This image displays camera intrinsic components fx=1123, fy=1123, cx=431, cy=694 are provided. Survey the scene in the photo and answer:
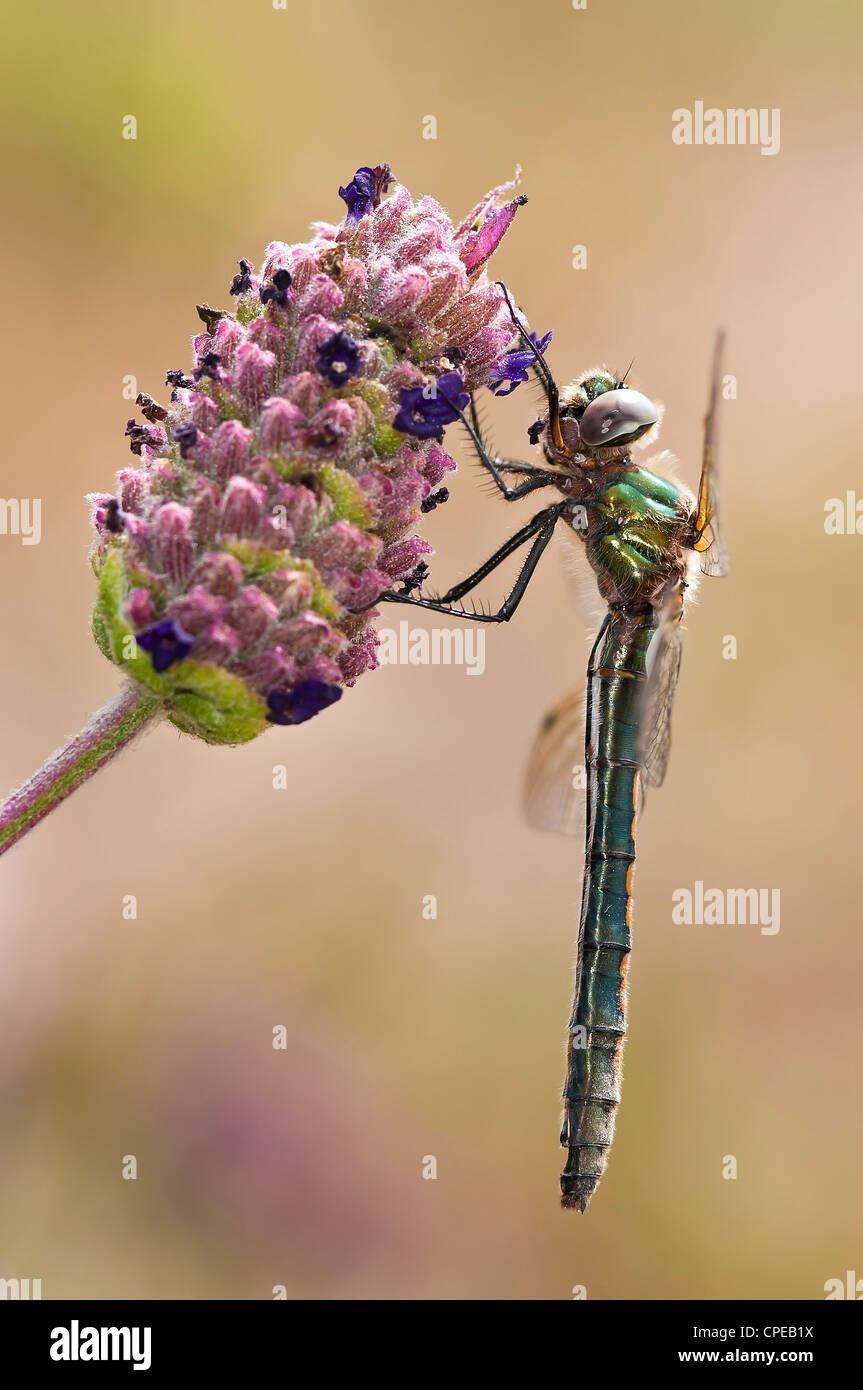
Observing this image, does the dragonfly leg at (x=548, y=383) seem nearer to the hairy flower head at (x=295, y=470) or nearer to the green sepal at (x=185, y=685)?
the hairy flower head at (x=295, y=470)

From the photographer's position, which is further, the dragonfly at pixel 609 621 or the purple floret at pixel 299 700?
the dragonfly at pixel 609 621

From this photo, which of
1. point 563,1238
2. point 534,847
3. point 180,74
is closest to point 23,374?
point 180,74

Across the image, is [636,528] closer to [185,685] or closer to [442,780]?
[185,685]

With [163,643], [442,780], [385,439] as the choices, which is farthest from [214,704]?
[442,780]

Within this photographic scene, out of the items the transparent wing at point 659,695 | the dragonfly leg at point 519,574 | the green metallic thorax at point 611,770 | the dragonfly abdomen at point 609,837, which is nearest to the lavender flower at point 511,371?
the dragonfly leg at point 519,574

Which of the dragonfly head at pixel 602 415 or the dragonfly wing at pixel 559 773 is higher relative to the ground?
the dragonfly head at pixel 602 415

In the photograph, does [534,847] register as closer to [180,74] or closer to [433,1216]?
[433,1216]
